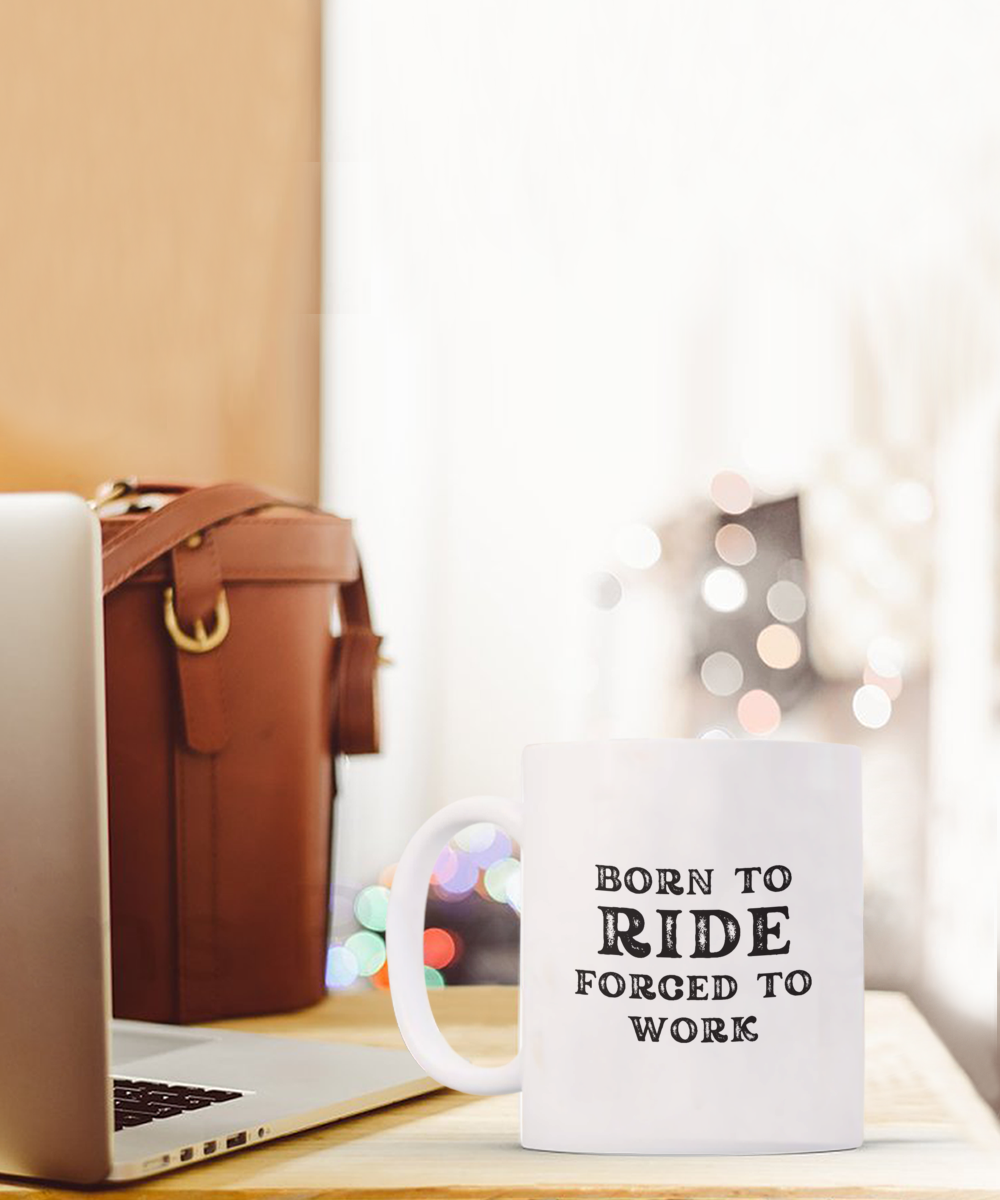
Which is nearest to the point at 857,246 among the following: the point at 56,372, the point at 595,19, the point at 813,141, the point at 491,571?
the point at 813,141

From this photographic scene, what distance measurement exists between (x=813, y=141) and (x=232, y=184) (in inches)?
23.2

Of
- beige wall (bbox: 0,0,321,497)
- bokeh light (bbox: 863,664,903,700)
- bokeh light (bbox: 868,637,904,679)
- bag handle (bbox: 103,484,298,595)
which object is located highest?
beige wall (bbox: 0,0,321,497)

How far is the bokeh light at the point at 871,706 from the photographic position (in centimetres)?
154

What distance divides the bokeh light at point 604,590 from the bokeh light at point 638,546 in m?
0.02

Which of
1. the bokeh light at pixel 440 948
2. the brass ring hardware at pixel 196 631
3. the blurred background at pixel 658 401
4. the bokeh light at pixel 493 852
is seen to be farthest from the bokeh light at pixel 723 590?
the brass ring hardware at pixel 196 631

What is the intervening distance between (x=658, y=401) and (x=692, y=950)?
3.64 ft

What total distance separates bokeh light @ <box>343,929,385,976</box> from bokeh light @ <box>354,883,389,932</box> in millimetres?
11

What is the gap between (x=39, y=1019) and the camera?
427 mm

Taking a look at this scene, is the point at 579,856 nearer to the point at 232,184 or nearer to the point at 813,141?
the point at 232,184

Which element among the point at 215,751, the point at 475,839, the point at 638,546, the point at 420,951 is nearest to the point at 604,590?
the point at 638,546

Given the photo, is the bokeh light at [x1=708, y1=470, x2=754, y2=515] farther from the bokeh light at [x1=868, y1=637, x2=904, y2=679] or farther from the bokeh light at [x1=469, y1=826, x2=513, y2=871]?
the bokeh light at [x1=469, y1=826, x2=513, y2=871]

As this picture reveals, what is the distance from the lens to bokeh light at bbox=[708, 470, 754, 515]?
156 cm

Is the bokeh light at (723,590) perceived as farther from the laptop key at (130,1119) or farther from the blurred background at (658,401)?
the laptop key at (130,1119)

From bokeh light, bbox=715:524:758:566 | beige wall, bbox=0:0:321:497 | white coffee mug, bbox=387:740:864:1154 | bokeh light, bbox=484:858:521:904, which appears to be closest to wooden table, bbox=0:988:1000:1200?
white coffee mug, bbox=387:740:864:1154
